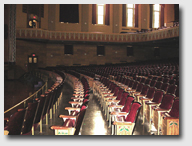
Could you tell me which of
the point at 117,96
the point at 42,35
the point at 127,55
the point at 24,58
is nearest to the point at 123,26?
the point at 127,55

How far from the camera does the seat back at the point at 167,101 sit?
10.7 ft

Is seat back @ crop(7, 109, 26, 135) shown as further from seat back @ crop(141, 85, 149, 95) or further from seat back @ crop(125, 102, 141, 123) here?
seat back @ crop(141, 85, 149, 95)

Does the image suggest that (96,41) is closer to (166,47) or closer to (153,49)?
(153,49)

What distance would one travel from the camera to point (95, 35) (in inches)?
691

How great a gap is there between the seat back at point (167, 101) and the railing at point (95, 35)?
1232 cm

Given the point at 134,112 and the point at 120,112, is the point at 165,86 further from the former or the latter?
the point at 134,112

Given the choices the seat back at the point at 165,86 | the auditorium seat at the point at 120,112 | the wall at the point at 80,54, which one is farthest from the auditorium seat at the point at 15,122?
the wall at the point at 80,54

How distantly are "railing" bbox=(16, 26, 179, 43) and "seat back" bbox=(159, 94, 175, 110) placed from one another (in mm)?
12319

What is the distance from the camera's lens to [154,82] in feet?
18.7

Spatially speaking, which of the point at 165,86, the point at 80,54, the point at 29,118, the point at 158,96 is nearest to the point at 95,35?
Result: the point at 80,54

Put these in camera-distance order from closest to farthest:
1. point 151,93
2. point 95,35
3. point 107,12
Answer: point 151,93 < point 95,35 < point 107,12

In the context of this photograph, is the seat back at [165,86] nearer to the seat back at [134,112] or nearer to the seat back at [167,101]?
the seat back at [167,101]

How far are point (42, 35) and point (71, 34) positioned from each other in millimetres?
2412

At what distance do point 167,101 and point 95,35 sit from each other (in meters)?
14.8
